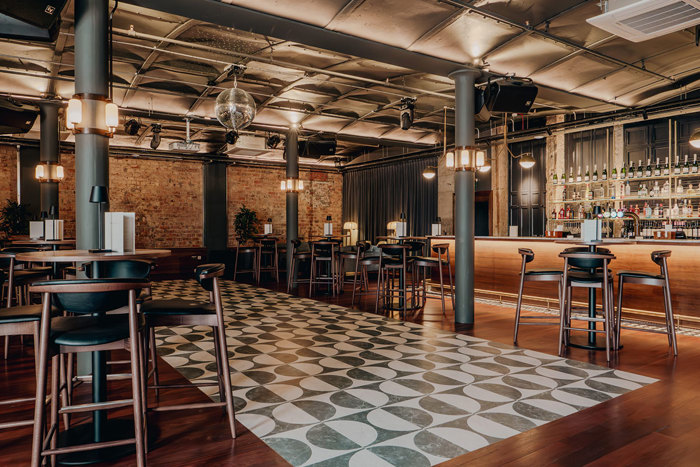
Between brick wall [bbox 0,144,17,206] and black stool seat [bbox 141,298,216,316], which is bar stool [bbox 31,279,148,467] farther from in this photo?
brick wall [bbox 0,144,17,206]

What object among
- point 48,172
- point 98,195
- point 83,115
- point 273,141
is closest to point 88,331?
point 98,195

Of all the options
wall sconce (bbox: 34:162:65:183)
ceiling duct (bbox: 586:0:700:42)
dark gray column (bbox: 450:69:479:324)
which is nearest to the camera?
ceiling duct (bbox: 586:0:700:42)

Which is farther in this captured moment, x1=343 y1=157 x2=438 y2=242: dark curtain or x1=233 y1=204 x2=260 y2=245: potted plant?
x1=233 y1=204 x2=260 y2=245: potted plant

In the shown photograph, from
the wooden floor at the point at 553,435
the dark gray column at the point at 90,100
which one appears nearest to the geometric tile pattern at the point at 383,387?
the wooden floor at the point at 553,435

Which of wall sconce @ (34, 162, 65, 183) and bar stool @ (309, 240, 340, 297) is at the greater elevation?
wall sconce @ (34, 162, 65, 183)

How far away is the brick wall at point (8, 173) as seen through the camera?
33.4 ft

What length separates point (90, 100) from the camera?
343cm

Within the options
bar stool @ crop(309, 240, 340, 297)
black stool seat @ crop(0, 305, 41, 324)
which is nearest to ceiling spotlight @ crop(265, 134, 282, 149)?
bar stool @ crop(309, 240, 340, 297)

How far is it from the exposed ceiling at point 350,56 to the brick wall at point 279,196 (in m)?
4.75

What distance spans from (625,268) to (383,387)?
3863 millimetres

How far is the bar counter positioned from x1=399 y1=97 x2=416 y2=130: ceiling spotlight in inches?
89.4

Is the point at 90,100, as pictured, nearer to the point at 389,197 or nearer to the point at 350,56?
the point at 350,56

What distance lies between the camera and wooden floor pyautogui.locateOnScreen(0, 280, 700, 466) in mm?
2109

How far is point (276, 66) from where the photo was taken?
6.18 metres
